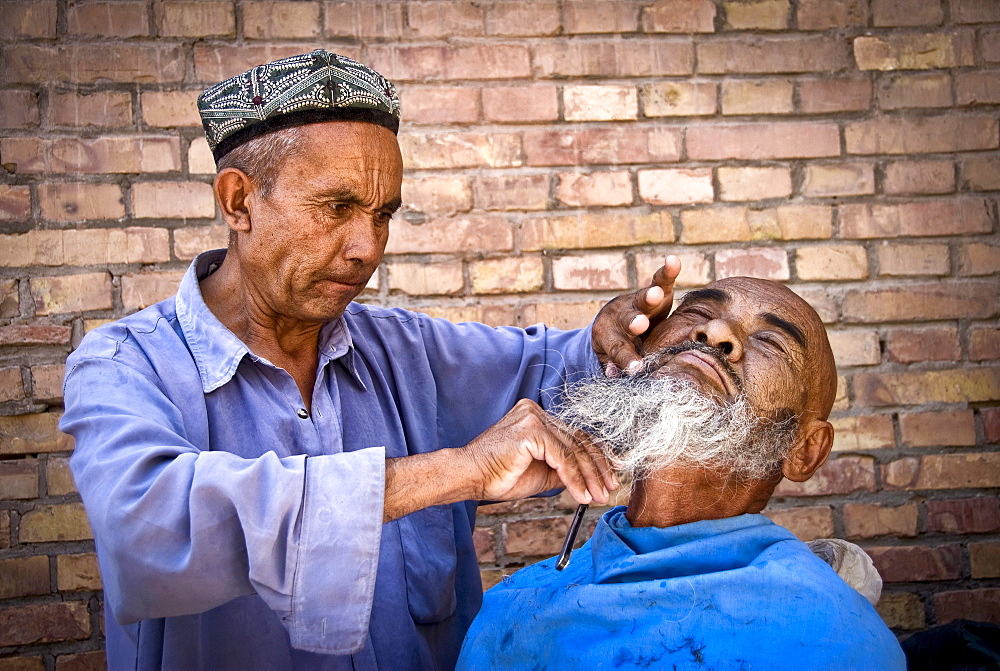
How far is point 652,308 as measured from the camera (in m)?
2.03

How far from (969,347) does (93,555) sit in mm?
2901

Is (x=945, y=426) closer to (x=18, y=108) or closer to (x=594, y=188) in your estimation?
(x=594, y=188)

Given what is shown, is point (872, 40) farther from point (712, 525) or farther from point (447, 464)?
point (447, 464)

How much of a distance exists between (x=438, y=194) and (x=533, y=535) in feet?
3.84

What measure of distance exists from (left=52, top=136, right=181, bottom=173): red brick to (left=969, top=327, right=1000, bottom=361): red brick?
267cm

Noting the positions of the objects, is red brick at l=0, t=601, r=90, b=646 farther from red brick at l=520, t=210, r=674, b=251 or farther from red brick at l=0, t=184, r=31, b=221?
red brick at l=520, t=210, r=674, b=251

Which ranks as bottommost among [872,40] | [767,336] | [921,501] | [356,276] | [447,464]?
[921,501]

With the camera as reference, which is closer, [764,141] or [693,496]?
[693,496]

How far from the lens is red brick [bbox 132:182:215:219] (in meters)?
2.67

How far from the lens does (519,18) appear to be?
109 inches

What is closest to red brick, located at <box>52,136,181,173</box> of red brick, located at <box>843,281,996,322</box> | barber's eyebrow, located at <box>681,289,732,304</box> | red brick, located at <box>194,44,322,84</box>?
red brick, located at <box>194,44,322,84</box>

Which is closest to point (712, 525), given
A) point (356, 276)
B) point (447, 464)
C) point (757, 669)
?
point (757, 669)

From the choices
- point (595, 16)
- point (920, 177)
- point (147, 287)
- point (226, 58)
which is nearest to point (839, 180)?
point (920, 177)

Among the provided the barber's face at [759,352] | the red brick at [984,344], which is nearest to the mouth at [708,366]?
the barber's face at [759,352]
